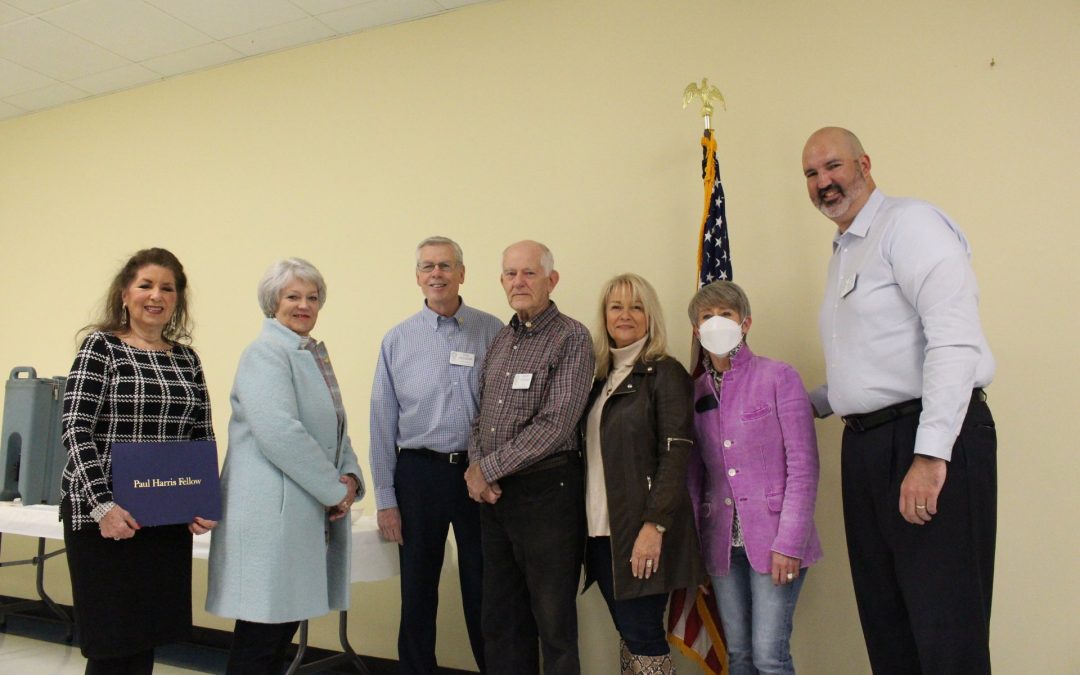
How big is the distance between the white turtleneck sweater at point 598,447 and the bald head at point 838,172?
701mm

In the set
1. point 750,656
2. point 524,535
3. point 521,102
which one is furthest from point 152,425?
point 521,102

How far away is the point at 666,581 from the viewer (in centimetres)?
223

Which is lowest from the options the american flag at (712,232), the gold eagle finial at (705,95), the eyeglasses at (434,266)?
the eyeglasses at (434,266)

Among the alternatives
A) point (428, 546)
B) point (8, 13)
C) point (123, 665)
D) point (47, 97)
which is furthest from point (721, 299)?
point (47, 97)

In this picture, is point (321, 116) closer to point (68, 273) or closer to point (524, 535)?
point (68, 273)

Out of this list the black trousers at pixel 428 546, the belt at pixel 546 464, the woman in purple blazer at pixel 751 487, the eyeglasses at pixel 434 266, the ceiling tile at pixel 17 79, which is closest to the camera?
Answer: the woman in purple blazer at pixel 751 487

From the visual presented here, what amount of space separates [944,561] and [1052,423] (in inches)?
42.2

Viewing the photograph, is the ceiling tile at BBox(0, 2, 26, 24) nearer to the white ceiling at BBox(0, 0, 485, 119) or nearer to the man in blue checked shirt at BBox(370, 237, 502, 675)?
the white ceiling at BBox(0, 0, 485, 119)

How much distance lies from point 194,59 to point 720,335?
3.40m

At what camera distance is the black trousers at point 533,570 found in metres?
2.34

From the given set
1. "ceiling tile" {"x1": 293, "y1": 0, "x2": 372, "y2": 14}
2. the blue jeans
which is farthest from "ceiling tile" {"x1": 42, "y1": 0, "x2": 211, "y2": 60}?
the blue jeans

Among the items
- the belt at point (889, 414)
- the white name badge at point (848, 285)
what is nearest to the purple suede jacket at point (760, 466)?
the belt at point (889, 414)

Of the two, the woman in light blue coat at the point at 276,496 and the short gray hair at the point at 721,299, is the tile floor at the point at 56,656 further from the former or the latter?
the short gray hair at the point at 721,299

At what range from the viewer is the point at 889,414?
1.90 meters
